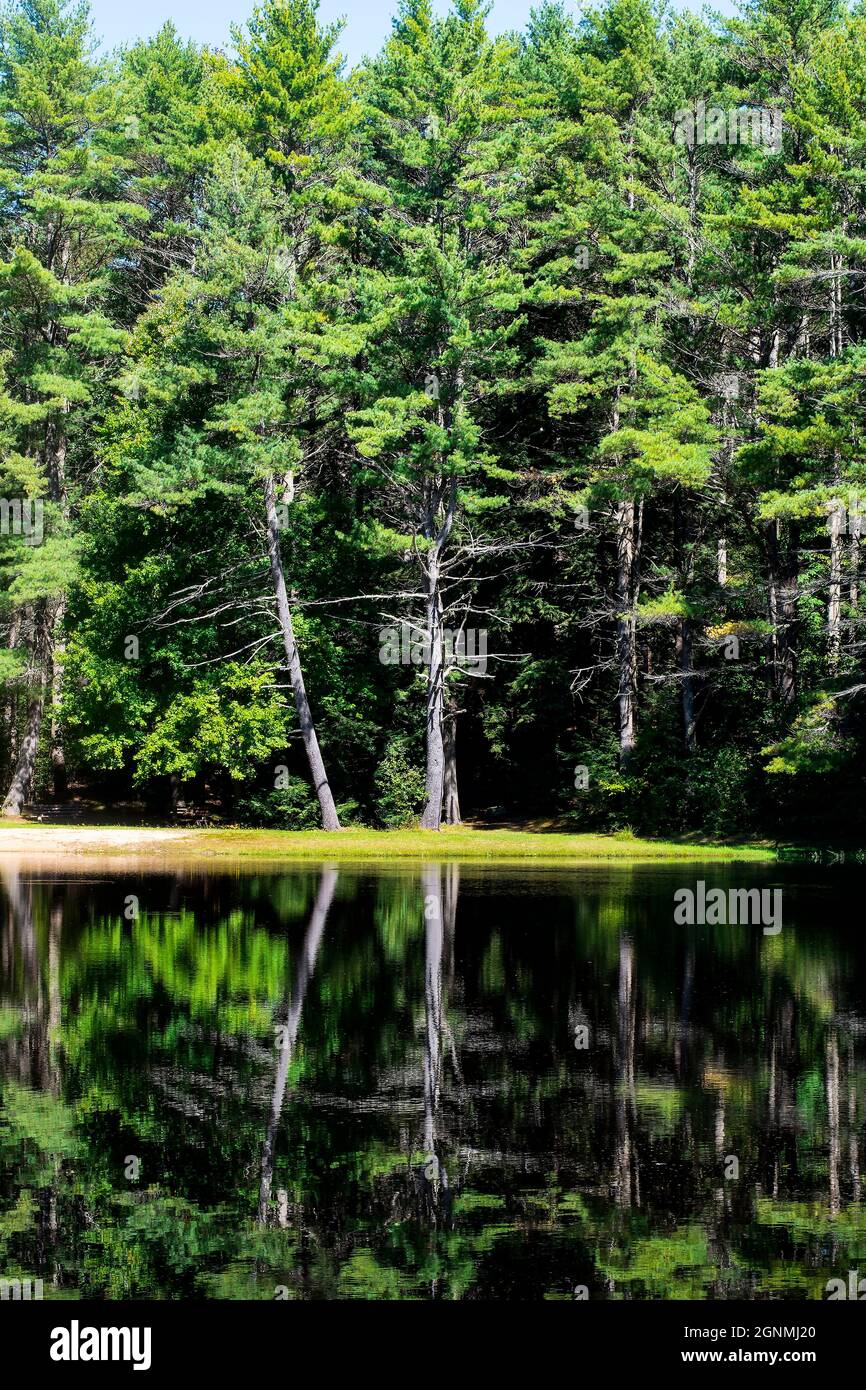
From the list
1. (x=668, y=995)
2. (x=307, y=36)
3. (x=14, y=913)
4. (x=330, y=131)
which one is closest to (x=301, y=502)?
(x=330, y=131)

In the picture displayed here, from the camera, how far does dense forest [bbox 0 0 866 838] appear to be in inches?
1502

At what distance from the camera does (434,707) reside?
41219mm

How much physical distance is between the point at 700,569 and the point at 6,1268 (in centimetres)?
3866

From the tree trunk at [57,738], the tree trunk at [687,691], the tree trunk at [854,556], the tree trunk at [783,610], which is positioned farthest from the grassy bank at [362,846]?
the tree trunk at [57,738]

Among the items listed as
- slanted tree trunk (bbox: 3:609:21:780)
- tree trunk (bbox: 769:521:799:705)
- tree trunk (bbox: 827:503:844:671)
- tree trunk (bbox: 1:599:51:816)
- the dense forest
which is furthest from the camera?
slanted tree trunk (bbox: 3:609:21:780)

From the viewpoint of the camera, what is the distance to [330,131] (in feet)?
154

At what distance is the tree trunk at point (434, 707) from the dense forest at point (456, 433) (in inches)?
3.3

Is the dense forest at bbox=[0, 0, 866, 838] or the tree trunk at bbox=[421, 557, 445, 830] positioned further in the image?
the tree trunk at bbox=[421, 557, 445, 830]

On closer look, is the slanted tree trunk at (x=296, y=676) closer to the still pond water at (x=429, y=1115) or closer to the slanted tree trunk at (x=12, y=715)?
the slanted tree trunk at (x=12, y=715)

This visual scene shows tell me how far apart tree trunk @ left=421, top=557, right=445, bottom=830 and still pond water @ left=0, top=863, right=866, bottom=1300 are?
855 inches

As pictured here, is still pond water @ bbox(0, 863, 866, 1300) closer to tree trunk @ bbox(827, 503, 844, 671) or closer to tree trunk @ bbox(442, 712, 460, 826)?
tree trunk @ bbox(827, 503, 844, 671)

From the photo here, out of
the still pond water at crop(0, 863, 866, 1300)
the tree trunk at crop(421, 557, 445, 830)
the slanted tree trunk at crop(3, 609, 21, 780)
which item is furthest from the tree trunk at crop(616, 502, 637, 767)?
the still pond water at crop(0, 863, 866, 1300)

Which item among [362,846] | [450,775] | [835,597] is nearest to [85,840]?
[362,846]

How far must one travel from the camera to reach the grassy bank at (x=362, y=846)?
3531 cm
